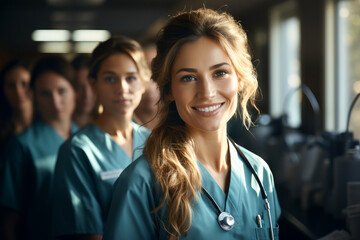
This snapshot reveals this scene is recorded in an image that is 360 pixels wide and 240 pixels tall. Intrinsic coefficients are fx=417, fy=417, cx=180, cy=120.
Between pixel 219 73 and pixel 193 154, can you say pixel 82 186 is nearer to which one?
pixel 193 154

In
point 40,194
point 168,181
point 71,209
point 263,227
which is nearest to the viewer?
point 168,181

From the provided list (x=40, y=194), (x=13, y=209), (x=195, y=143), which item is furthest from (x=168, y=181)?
(x=13, y=209)

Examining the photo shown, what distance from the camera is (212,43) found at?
106 centimetres

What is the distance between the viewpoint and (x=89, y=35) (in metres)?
7.48

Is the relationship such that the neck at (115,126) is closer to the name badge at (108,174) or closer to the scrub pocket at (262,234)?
the name badge at (108,174)

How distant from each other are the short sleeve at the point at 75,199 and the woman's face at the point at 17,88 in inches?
50.7

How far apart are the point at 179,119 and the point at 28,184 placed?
1.19 meters

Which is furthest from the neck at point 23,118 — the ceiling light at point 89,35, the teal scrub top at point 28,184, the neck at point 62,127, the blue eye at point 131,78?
the ceiling light at point 89,35

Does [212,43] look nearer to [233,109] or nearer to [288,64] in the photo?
[233,109]

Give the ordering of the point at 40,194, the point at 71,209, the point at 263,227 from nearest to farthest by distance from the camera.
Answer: the point at 263,227, the point at 71,209, the point at 40,194

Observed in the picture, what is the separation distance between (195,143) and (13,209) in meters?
1.32

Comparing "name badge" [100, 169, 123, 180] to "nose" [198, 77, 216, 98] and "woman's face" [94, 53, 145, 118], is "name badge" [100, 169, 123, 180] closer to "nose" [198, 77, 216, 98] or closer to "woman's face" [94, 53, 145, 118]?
"woman's face" [94, 53, 145, 118]

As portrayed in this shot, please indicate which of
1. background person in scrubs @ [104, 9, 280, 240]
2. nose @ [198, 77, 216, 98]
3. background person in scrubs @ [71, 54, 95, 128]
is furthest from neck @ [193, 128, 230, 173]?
background person in scrubs @ [71, 54, 95, 128]

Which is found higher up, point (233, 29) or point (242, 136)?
point (233, 29)
